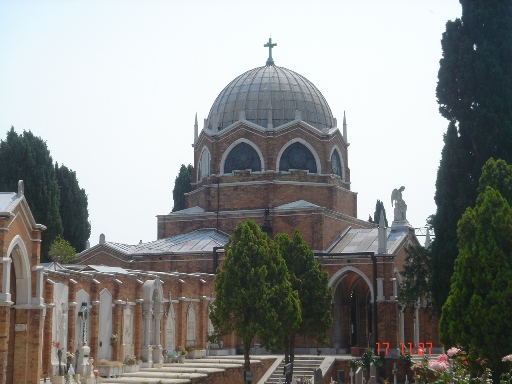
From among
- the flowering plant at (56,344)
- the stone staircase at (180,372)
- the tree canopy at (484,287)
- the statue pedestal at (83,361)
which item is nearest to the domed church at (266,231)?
the stone staircase at (180,372)

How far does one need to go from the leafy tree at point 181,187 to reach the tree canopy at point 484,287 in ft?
130

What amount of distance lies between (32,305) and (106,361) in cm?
698

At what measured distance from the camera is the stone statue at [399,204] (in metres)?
48.4

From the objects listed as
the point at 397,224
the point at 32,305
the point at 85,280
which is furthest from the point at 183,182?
the point at 32,305

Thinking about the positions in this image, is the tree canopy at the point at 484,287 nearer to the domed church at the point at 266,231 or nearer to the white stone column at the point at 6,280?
the white stone column at the point at 6,280

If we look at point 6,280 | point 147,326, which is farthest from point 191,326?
point 6,280

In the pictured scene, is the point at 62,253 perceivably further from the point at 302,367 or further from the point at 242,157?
the point at 302,367

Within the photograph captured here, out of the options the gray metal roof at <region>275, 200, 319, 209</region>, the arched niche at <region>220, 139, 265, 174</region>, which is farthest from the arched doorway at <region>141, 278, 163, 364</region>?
the arched niche at <region>220, 139, 265, 174</region>

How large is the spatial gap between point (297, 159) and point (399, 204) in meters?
6.05

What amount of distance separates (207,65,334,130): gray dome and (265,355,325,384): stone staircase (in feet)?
46.5

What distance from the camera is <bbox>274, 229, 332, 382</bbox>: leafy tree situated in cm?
3669

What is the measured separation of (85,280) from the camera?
32375mm

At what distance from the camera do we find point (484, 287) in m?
24.9

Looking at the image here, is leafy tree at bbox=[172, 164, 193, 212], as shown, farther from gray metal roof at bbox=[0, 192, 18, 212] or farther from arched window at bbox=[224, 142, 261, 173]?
gray metal roof at bbox=[0, 192, 18, 212]
